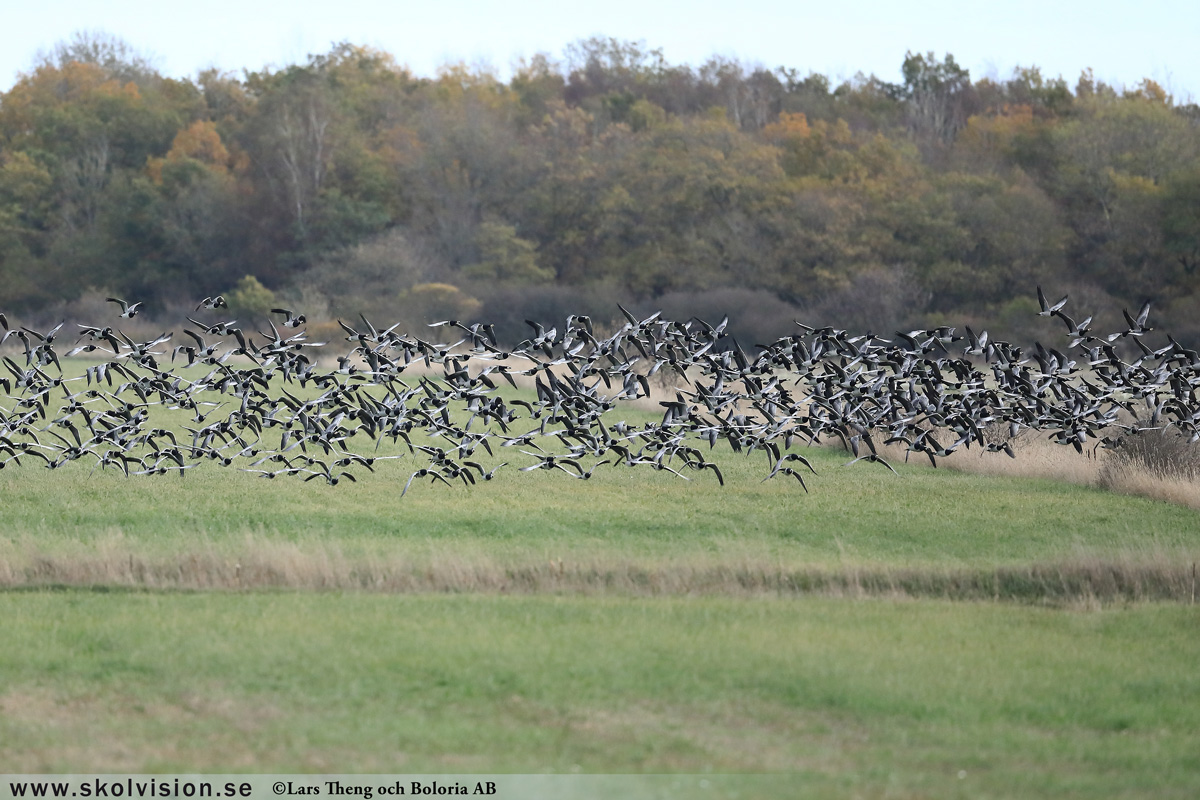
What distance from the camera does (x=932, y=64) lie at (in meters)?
97.8

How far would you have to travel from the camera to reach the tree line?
213 ft

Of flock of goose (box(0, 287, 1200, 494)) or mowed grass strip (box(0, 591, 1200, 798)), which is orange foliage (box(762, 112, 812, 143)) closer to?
flock of goose (box(0, 287, 1200, 494))

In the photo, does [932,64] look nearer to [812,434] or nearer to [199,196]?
[199,196]

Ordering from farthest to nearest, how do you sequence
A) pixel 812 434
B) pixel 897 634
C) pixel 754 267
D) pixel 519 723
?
pixel 754 267 → pixel 812 434 → pixel 897 634 → pixel 519 723

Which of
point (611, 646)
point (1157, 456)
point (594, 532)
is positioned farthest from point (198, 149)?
point (611, 646)

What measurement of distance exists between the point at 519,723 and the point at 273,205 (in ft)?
244

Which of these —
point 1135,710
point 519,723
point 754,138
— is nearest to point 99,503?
point 519,723

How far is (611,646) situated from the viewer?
10.8m

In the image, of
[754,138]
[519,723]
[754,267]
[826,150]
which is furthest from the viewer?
[754,138]

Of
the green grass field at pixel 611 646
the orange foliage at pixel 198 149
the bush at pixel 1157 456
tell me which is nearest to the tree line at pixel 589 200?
the orange foliage at pixel 198 149

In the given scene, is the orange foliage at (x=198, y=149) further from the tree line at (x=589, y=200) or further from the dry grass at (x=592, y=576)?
the dry grass at (x=592, y=576)

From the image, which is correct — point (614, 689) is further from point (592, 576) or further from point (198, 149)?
point (198, 149)

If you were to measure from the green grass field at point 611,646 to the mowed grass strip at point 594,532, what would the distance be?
6cm

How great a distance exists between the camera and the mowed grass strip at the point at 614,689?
27.1ft
